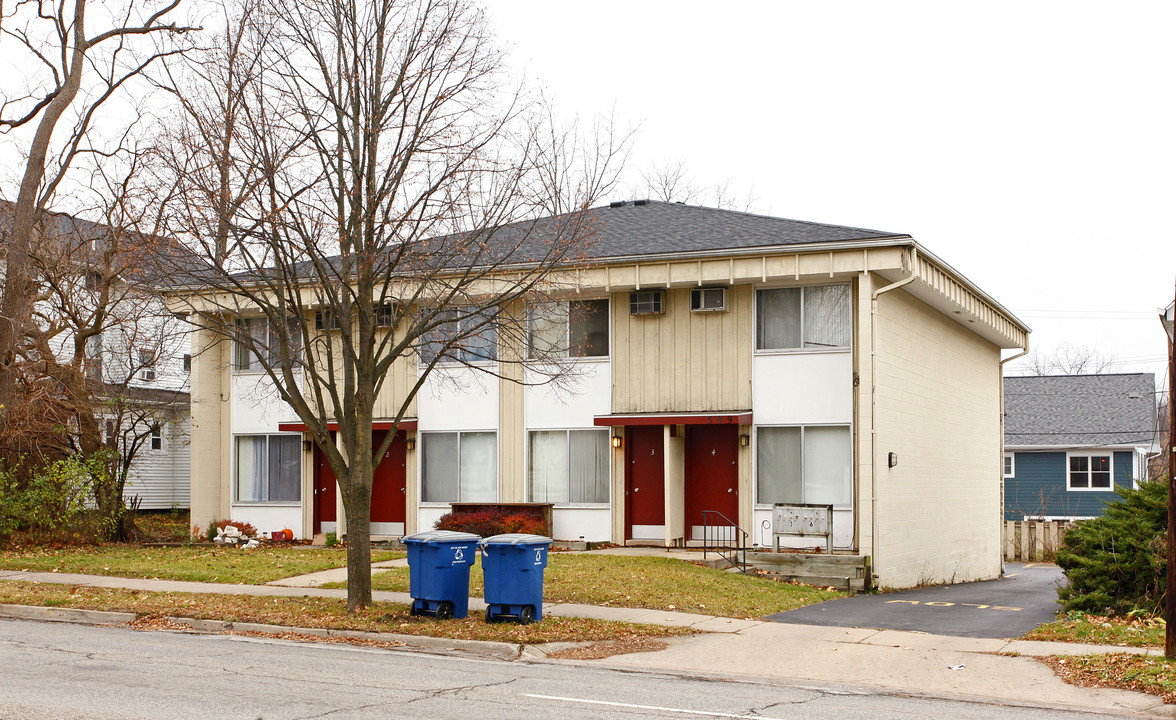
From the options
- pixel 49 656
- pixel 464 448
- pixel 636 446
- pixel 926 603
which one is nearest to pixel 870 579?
pixel 926 603

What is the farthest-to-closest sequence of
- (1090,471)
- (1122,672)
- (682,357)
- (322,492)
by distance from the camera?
(1090,471)
(322,492)
(682,357)
(1122,672)

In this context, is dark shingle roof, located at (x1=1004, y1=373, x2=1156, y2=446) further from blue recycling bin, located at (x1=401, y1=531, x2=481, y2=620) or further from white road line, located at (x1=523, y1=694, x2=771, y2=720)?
white road line, located at (x1=523, y1=694, x2=771, y2=720)

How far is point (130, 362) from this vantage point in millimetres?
28219

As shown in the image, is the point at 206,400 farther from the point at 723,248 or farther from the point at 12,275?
the point at 723,248

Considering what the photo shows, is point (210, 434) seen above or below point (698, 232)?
below

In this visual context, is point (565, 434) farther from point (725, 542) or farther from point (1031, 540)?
point (1031, 540)

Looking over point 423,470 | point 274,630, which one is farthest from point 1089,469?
point 274,630

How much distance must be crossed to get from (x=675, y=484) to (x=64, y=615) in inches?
445

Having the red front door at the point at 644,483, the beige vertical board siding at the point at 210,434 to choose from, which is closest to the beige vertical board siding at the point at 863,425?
the red front door at the point at 644,483

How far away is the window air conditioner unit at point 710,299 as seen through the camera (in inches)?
821

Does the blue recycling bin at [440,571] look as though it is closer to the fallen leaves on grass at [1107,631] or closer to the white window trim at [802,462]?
the fallen leaves on grass at [1107,631]

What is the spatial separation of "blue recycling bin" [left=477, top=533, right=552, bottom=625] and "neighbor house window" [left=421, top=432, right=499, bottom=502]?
1005cm

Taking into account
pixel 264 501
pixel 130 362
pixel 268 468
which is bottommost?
pixel 264 501

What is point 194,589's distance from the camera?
53.2 ft
